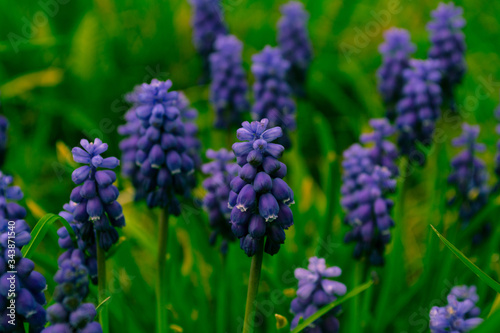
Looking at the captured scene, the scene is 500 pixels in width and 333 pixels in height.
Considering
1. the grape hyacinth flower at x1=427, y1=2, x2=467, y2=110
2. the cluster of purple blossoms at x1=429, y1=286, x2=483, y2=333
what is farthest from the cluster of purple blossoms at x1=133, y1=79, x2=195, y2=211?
the grape hyacinth flower at x1=427, y1=2, x2=467, y2=110

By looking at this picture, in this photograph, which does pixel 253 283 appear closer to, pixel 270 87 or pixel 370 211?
pixel 370 211

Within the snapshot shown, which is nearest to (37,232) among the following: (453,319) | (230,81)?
(453,319)

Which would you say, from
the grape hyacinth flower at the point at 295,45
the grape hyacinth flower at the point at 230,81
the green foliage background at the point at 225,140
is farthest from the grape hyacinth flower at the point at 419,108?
the grape hyacinth flower at the point at 295,45

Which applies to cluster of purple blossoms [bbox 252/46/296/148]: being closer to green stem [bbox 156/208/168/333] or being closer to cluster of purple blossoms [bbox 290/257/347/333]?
green stem [bbox 156/208/168/333]

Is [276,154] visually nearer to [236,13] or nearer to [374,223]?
[374,223]

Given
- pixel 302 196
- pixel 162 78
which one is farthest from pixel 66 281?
pixel 162 78
